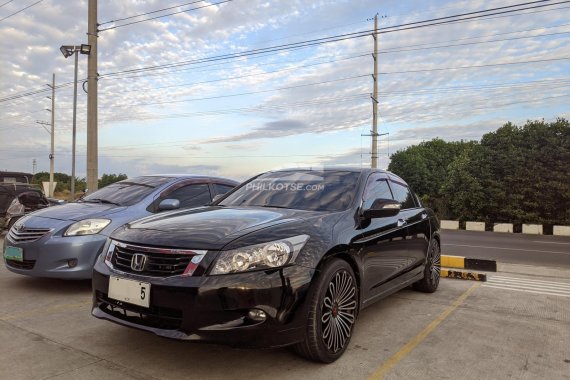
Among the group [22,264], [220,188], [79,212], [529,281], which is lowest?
[529,281]

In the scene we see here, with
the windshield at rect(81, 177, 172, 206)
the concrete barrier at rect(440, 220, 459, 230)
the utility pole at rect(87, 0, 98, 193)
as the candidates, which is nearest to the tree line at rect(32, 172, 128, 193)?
the utility pole at rect(87, 0, 98, 193)

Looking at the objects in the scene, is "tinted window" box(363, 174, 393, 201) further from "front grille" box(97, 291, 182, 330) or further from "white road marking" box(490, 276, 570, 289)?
"white road marking" box(490, 276, 570, 289)

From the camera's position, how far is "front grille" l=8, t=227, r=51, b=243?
5.23m

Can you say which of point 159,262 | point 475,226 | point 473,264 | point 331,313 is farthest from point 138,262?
point 475,226

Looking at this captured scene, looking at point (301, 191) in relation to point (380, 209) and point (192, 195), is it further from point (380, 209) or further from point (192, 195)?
point (192, 195)

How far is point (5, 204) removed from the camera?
962 centimetres

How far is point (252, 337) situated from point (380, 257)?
1.69 m

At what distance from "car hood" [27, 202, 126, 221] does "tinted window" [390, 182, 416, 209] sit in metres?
3.35

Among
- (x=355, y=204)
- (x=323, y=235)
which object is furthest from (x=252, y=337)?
(x=355, y=204)

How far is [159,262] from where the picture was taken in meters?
3.05

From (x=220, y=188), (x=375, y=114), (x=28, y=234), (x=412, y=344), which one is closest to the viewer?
(x=412, y=344)

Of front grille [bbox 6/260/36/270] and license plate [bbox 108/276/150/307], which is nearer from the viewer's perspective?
license plate [bbox 108/276/150/307]

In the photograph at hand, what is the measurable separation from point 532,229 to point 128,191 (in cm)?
1870
